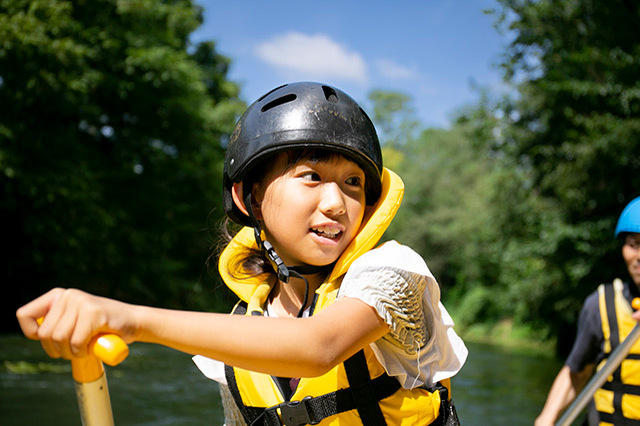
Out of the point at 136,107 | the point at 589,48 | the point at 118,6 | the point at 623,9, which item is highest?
the point at 118,6

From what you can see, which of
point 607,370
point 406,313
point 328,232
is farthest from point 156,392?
point 406,313

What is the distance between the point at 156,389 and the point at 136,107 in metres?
10.7

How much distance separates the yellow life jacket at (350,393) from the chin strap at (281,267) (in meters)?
0.13

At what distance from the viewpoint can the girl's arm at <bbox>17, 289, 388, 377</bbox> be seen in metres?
1.07

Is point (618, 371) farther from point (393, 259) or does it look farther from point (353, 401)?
point (393, 259)

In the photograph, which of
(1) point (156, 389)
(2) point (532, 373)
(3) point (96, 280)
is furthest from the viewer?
(3) point (96, 280)

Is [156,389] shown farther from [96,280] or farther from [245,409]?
[245,409]

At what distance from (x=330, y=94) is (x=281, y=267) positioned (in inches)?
24.0

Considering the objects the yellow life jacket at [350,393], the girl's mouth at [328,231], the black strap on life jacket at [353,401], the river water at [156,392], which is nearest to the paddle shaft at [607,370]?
the yellow life jacket at [350,393]

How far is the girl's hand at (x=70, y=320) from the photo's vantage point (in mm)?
1059

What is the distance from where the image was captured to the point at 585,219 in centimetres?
1393

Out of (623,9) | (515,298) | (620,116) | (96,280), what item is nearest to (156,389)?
(96,280)

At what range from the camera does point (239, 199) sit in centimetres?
225

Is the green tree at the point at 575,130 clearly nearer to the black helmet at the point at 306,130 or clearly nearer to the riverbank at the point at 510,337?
the riverbank at the point at 510,337
